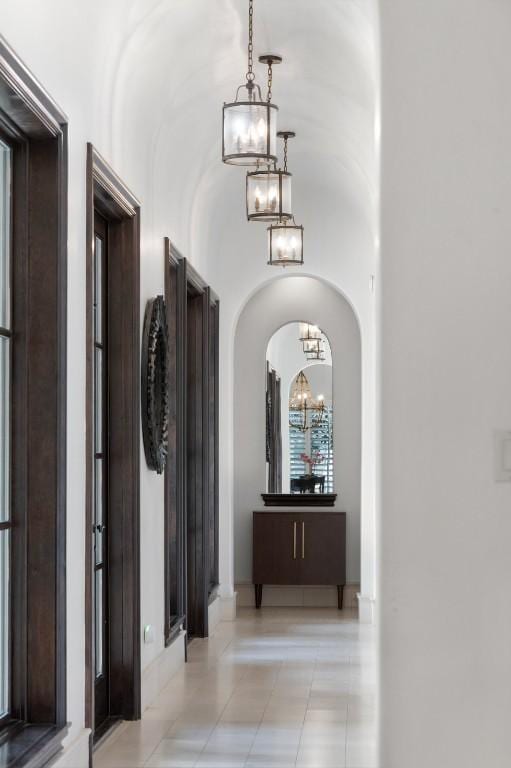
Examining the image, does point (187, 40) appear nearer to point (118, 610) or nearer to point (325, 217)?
point (118, 610)

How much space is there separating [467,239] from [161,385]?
Answer: 3.80 metres

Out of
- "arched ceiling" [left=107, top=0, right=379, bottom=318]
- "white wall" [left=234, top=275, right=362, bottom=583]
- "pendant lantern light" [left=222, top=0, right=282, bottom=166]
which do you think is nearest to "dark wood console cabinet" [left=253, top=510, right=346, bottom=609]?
"white wall" [left=234, top=275, right=362, bottom=583]

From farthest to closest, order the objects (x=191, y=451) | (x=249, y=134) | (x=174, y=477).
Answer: (x=191, y=451) → (x=174, y=477) → (x=249, y=134)

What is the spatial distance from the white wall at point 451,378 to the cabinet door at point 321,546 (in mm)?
7144

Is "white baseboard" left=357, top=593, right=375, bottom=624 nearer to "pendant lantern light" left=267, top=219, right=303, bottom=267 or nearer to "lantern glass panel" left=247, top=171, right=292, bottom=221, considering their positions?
"pendant lantern light" left=267, top=219, right=303, bottom=267

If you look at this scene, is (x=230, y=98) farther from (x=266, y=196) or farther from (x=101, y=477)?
(x=101, y=477)

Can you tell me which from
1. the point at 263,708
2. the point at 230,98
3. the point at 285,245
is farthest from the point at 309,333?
the point at 263,708

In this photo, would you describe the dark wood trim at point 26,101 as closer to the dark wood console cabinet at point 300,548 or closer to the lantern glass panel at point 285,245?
the lantern glass panel at point 285,245

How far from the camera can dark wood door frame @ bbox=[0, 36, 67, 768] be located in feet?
12.9

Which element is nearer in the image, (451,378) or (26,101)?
(451,378)

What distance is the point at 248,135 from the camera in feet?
16.5

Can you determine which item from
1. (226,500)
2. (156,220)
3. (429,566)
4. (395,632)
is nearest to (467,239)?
(429,566)

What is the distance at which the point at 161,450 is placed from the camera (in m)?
6.13

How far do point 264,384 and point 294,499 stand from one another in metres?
1.15
